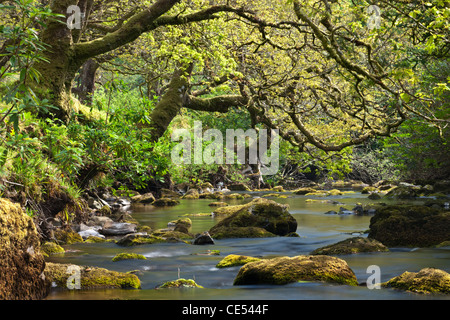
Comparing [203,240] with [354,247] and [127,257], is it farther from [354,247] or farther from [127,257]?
[354,247]

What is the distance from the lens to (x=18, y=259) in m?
5.60

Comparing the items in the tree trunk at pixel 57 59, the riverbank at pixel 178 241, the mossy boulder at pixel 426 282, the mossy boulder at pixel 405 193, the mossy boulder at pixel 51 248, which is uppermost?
the tree trunk at pixel 57 59

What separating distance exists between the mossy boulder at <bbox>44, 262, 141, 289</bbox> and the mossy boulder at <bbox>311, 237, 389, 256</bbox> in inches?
158

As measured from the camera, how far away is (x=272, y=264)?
23.4 ft

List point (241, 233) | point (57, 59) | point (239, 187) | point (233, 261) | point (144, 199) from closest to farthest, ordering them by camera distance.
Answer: point (233, 261)
point (241, 233)
point (57, 59)
point (144, 199)
point (239, 187)

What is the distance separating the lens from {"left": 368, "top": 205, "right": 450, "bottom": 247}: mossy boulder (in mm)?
10391

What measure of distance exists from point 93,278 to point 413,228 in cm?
707

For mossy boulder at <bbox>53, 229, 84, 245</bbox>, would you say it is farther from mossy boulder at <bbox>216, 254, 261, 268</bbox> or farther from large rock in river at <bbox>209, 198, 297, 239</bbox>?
mossy boulder at <bbox>216, 254, 261, 268</bbox>

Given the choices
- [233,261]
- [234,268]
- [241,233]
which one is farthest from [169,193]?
[234,268]

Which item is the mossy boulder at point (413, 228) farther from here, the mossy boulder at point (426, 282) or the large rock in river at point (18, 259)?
the large rock in river at point (18, 259)

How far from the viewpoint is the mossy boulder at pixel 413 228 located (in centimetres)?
1039

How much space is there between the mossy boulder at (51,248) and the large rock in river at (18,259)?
335 centimetres

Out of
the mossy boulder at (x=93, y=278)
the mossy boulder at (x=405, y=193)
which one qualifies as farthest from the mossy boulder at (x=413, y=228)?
the mossy boulder at (x=405, y=193)
